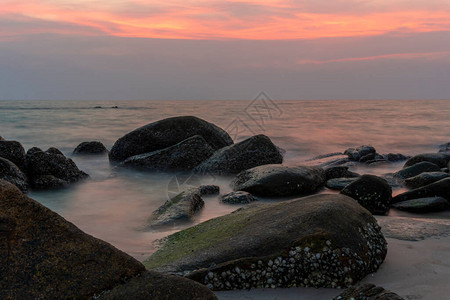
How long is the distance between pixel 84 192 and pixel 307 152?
9.66 meters

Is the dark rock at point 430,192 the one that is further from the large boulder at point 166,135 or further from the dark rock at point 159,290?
the large boulder at point 166,135

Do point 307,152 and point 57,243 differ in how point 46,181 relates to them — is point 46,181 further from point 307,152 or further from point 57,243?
point 307,152

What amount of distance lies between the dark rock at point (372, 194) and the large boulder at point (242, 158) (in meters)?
4.03

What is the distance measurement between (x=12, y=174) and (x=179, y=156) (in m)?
4.20

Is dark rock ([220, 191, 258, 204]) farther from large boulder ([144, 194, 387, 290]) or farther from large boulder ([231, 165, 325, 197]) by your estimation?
large boulder ([144, 194, 387, 290])

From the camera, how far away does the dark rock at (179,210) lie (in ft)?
19.7

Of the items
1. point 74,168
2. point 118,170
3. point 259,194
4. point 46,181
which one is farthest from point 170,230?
point 118,170

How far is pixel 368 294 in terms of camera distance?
266 cm

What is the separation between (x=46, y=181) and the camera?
8.85 m

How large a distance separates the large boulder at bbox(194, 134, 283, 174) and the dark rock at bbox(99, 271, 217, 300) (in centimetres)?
749

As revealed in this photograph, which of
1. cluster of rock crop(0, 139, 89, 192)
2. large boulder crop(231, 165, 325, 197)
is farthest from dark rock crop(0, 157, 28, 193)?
large boulder crop(231, 165, 325, 197)

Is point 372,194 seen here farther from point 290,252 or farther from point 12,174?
point 12,174

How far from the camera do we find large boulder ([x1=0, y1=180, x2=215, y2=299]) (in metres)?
2.45

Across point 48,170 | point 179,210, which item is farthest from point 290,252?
point 48,170
